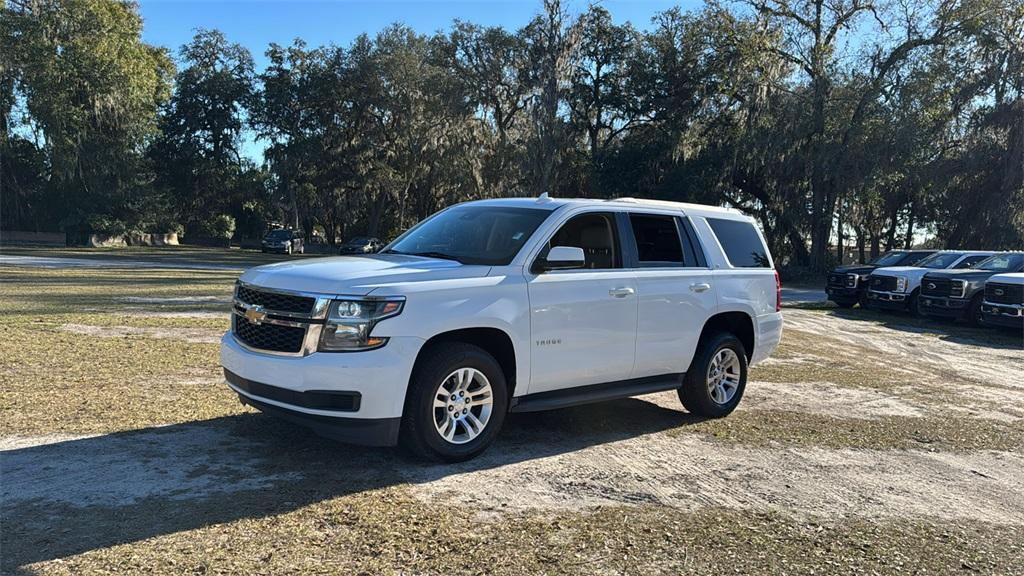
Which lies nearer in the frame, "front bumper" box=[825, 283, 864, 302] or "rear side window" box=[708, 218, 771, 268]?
"rear side window" box=[708, 218, 771, 268]

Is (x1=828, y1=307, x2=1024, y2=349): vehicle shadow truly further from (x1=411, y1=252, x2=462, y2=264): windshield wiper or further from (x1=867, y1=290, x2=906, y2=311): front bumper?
(x1=411, y1=252, x2=462, y2=264): windshield wiper

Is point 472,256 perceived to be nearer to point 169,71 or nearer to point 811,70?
point 811,70

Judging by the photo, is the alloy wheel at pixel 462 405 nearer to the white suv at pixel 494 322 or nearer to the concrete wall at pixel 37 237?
the white suv at pixel 494 322

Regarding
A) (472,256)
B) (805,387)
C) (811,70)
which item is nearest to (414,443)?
(472,256)

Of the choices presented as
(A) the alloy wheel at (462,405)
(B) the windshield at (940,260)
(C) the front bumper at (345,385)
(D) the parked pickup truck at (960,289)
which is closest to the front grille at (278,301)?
(C) the front bumper at (345,385)

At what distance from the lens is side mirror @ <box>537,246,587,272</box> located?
214 inches

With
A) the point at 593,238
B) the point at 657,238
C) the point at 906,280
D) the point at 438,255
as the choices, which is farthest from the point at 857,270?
the point at 438,255

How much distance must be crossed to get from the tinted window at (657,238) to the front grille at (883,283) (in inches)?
603

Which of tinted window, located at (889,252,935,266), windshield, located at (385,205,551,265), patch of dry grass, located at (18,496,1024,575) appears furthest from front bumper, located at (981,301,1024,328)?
windshield, located at (385,205,551,265)

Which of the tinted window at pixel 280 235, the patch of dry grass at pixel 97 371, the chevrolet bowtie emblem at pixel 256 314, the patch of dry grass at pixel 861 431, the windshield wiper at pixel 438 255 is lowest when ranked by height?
the patch of dry grass at pixel 861 431

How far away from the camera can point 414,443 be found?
195 inches

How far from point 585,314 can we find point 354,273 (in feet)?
6.07

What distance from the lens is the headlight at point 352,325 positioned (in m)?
4.69

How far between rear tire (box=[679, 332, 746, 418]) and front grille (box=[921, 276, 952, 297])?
13.1 m
